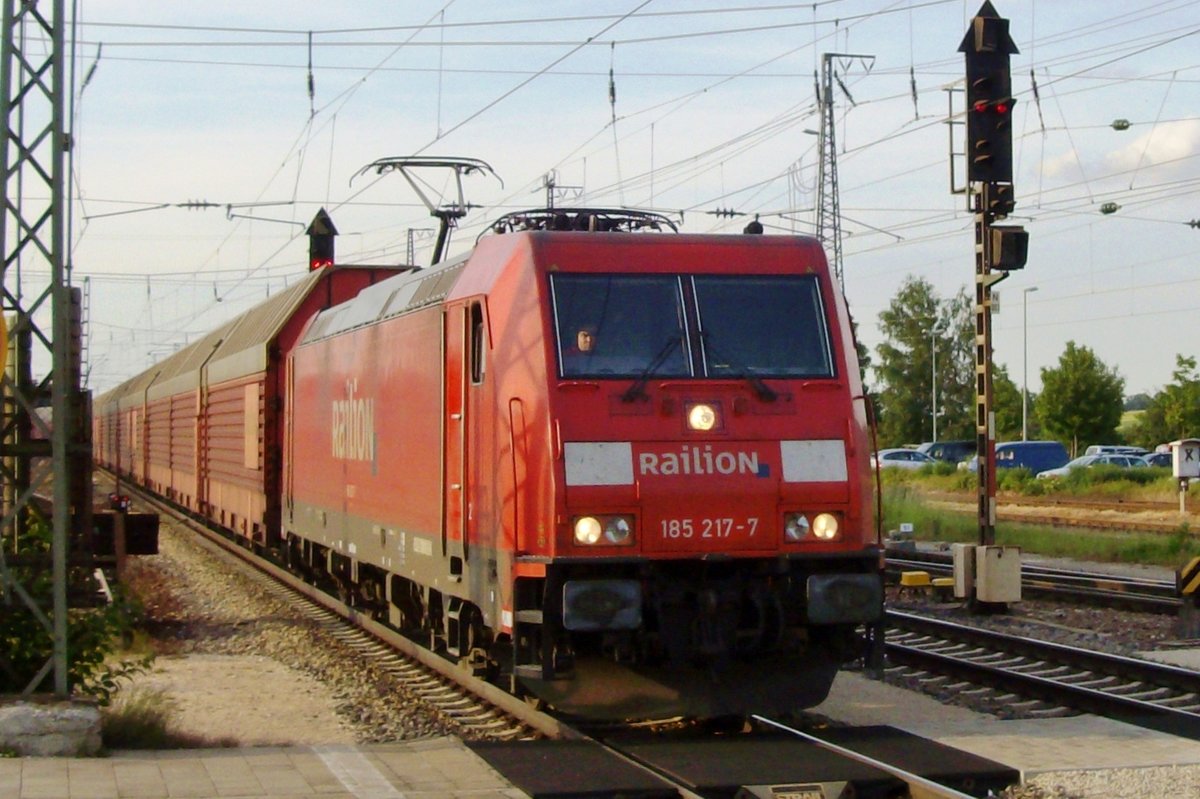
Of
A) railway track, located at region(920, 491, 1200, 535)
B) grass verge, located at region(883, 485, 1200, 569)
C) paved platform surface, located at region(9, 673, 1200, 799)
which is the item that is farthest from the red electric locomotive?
railway track, located at region(920, 491, 1200, 535)

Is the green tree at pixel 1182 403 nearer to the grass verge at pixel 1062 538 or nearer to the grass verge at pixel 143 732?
the grass verge at pixel 1062 538

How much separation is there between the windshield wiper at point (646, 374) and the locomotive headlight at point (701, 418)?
0.29 meters

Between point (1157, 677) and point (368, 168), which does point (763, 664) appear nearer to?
point (1157, 677)

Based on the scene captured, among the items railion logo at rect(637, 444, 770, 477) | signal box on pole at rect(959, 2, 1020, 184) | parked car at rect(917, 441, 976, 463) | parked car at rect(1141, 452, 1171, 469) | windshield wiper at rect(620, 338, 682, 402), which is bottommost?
parked car at rect(1141, 452, 1171, 469)

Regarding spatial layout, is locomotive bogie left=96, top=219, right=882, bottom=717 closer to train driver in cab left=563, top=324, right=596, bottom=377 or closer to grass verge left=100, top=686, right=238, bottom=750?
train driver in cab left=563, top=324, right=596, bottom=377

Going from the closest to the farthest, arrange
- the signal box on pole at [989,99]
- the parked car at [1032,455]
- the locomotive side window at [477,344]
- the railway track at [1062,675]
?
the locomotive side window at [477,344], the railway track at [1062,675], the signal box on pole at [989,99], the parked car at [1032,455]

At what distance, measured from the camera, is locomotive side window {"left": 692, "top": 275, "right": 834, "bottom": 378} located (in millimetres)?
9609

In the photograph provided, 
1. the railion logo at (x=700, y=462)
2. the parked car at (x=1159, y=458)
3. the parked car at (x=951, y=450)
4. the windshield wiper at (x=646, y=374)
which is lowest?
the parked car at (x=1159, y=458)

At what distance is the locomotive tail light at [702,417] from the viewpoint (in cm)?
922

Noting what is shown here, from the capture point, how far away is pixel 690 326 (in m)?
9.61

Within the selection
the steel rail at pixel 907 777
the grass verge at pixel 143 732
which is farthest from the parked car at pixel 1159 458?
the grass verge at pixel 143 732

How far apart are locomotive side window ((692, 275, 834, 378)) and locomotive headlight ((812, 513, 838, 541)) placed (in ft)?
3.00

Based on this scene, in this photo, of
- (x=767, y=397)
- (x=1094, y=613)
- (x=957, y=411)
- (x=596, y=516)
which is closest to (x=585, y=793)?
(x=596, y=516)

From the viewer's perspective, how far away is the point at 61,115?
360 inches
